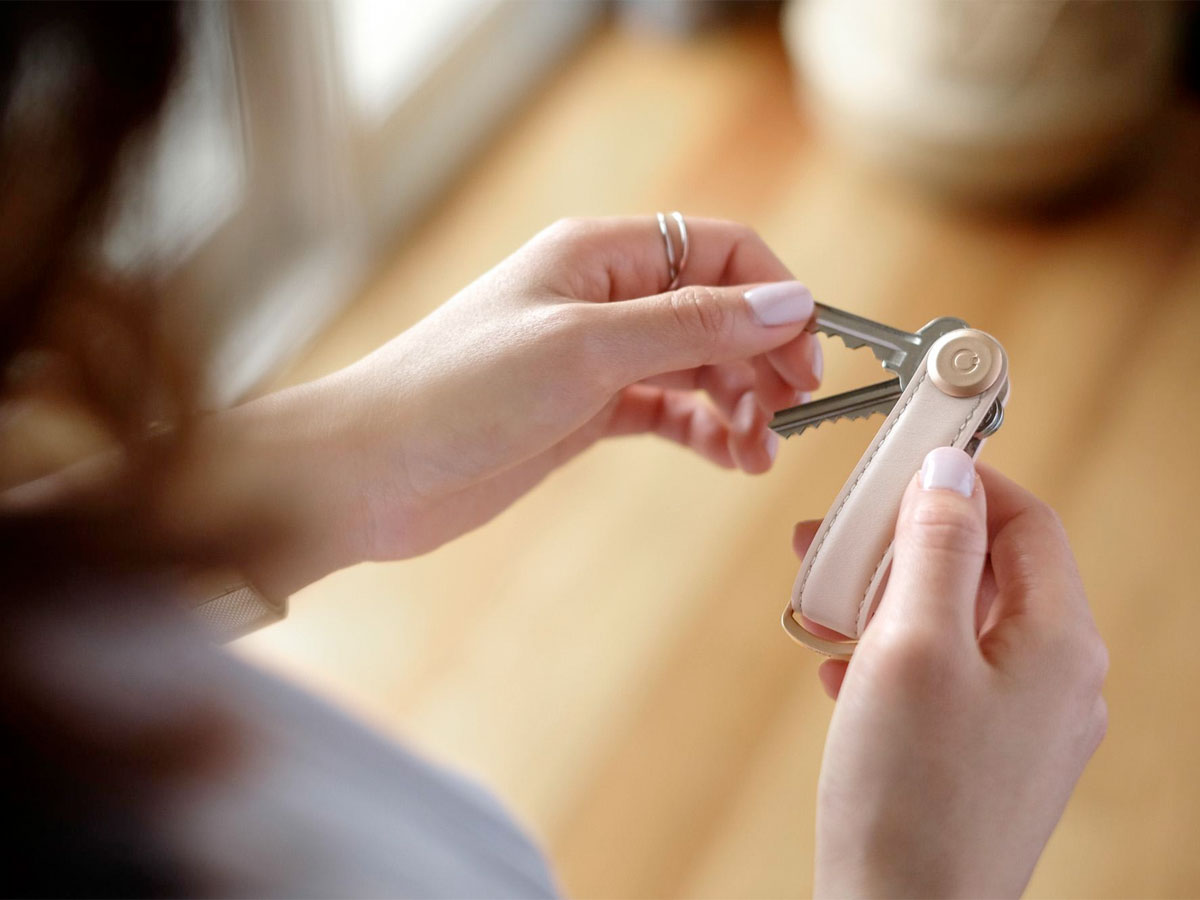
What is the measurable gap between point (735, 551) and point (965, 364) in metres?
0.76

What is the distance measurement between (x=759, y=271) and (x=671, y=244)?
2.7 inches

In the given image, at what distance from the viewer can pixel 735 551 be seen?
1406mm

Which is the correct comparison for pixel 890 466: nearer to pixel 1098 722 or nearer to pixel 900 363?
pixel 900 363

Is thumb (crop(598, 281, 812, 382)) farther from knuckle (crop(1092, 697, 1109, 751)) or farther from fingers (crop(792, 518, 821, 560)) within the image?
knuckle (crop(1092, 697, 1109, 751))

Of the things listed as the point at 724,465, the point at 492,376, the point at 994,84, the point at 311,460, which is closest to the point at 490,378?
the point at 492,376

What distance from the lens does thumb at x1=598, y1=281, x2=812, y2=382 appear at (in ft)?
2.36

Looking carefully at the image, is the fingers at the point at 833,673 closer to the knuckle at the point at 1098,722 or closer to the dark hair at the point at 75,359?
the knuckle at the point at 1098,722

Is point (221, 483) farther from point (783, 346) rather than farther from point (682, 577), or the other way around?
point (682, 577)

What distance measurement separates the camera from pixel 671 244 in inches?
32.1

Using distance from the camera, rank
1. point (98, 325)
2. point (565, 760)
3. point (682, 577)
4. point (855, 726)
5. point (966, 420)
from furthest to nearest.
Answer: point (682, 577) < point (565, 760) < point (966, 420) < point (855, 726) < point (98, 325)

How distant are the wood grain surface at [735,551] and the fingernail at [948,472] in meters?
0.68

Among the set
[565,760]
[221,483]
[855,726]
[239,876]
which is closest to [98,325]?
[221,483]

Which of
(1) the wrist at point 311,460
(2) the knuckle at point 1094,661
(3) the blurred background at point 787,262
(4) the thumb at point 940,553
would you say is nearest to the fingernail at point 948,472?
(4) the thumb at point 940,553

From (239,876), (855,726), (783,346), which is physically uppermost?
(783,346)
